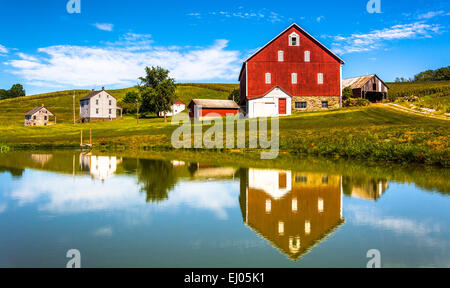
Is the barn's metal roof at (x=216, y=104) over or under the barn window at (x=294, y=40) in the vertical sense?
under

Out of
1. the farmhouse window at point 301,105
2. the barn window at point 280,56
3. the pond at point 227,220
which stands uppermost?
the barn window at point 280,56

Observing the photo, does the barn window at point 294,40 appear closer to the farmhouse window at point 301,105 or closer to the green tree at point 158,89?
the farmhouse window at point 301,105

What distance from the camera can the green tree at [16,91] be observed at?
186000 mm

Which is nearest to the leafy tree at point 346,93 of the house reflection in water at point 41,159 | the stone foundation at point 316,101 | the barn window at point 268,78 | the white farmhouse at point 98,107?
the stone foundation at point 316,101

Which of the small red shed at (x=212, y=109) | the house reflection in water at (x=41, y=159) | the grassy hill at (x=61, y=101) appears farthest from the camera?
the grassy hill at (x=61, y=101)

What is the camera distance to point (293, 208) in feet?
35.6

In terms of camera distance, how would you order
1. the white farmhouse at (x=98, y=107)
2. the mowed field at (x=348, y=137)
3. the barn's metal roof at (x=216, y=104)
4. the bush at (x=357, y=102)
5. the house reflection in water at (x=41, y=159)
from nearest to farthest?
1. the mowed field at (x=348, y=137)
2. the house reflection in water at (x=41, y=159)
3. the bush at (x=357, y=102)
4. the barn's metal roof at (x=216, y=104)
5. the white farmhouse at (x=98, y=107)

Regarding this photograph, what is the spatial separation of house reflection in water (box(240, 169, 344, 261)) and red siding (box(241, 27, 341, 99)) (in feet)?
118

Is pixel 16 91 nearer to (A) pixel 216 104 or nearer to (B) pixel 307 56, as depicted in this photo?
(A) pixel 216 104

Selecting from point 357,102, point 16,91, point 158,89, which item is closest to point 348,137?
point 357,102

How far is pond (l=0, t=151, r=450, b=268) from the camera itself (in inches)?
276

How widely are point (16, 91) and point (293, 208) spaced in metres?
209

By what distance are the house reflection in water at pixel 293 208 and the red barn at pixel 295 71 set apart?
1410 inches
